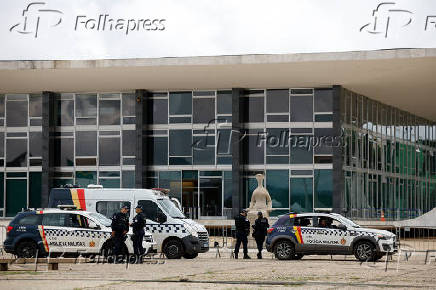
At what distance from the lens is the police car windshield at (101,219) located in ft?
82.3

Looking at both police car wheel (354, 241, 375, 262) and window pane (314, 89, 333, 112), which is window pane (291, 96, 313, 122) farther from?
police car wheel (354, 241, 375, 262)

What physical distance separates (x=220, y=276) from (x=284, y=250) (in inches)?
325

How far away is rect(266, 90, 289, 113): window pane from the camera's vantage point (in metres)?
46.5

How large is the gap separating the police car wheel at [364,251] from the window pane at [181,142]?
22.5m

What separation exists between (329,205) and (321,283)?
29548 mm

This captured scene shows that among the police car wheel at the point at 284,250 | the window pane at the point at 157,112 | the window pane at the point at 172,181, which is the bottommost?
the police car wheel at the point at 284,250

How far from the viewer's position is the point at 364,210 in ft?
161

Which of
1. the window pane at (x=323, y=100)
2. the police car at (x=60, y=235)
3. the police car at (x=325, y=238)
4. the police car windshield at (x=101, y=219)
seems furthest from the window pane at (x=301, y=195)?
the police car at (x=60, y=235)

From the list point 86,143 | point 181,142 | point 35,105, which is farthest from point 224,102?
point 35,105

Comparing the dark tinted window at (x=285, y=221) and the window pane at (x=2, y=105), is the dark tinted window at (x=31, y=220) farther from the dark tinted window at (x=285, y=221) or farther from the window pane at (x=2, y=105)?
the window pane at (x=2, y=105)

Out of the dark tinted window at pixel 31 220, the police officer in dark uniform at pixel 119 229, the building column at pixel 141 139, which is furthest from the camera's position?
the building column at pixel 141 139

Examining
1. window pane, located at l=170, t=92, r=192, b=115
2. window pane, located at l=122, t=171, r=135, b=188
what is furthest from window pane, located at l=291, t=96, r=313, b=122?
window pane, located at l=122, t=171, r=135, b=188

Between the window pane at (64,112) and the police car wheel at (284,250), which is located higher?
the window pane at (64,112)

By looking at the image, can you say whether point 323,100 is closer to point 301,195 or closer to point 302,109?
point 302,109
